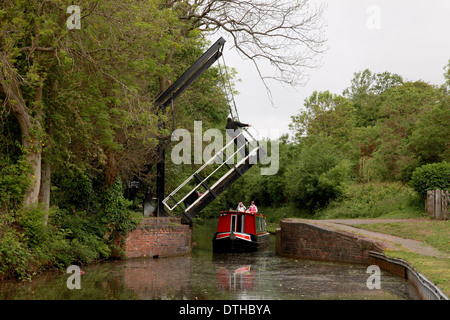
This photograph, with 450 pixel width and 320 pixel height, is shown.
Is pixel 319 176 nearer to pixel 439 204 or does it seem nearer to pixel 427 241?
pixel 439 204

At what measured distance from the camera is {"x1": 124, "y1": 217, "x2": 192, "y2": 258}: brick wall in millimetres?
18391

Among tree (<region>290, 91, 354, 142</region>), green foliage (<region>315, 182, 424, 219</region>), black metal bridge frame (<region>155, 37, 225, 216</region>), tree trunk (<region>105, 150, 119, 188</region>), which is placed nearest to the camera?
tree trunk (<region>105, 150, 119, 188</region>)

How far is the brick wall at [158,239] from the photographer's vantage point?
18391 mm

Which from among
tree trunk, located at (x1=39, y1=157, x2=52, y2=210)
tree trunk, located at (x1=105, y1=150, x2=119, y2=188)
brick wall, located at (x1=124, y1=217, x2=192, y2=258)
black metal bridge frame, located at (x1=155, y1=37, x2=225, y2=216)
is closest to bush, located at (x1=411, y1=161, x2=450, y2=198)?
black metal bridge frame, located at (x1=155, y1=37, x2=225, y2=216)

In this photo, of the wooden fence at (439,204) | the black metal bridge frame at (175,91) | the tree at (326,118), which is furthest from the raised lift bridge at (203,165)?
the tree at (326,118)

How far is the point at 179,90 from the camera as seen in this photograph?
2106 cm

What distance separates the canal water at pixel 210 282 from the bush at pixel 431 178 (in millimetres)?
8410

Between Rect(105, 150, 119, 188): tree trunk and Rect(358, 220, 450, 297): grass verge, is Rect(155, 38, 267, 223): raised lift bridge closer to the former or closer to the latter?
Rect(105, 150, 119, 188): tree trunk

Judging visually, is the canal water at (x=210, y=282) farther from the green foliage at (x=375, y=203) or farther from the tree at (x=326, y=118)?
the tree at (x=326, y=118)

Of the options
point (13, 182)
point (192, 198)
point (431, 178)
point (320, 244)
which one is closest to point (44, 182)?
point (13, 182)

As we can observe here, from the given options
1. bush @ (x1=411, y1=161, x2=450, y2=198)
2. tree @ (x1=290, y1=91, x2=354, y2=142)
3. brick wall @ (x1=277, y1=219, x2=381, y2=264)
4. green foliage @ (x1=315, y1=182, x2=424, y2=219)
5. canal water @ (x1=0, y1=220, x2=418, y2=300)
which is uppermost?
tree @ (x1=290, y1=91, x2=354, y2=142)

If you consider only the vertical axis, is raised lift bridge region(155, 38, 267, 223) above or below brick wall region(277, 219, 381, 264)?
above

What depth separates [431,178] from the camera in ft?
76.9

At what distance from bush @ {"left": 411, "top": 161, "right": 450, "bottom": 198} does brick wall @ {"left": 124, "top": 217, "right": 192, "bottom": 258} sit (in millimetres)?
10706
